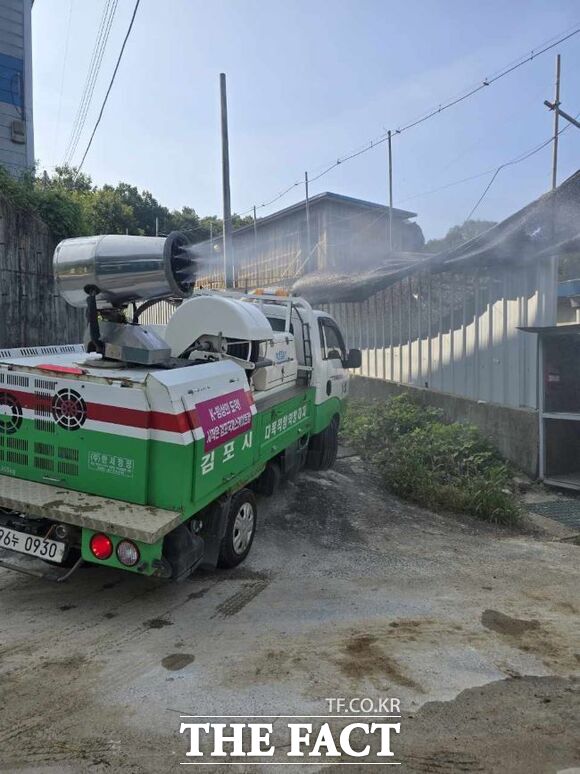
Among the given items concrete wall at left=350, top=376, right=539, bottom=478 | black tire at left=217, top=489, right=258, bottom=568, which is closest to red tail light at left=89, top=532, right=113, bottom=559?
black tire at left=217, top=489, right=258, bottom=568

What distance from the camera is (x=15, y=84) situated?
44.2ft

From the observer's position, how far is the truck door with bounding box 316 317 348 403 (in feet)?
23.2

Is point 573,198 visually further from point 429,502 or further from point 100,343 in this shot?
point 100,343

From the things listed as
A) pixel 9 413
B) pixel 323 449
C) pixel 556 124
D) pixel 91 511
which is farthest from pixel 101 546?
pixel 556 124

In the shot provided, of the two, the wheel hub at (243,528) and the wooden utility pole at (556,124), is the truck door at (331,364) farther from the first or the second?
the wooden utility pole at (556,124)

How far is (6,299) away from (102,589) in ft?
19.3

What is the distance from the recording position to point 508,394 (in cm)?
854

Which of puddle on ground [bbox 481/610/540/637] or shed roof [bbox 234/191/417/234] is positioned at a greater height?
shed roof [bbox 234/191/417/234]

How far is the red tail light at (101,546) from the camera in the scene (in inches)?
138

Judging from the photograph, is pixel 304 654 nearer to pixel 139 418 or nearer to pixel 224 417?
pixel 224 417

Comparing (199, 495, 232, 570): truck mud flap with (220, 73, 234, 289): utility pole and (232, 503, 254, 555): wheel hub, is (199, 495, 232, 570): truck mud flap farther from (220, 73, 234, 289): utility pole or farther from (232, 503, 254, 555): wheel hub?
(220, 73, 234, 289): utility pole

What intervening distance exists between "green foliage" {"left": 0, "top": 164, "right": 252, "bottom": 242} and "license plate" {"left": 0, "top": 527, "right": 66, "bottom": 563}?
10.1 ft

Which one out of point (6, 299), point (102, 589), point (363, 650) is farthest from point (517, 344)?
point (6, 299)

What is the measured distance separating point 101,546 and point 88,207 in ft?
31.4
